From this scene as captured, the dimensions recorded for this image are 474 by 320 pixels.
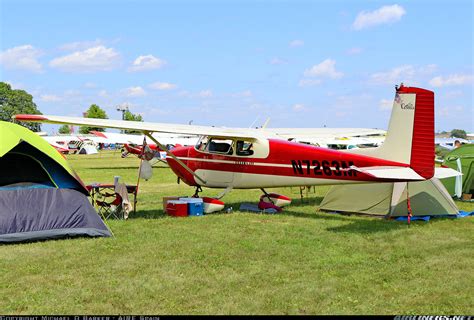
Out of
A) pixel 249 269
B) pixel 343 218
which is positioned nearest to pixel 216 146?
pixel 343 218

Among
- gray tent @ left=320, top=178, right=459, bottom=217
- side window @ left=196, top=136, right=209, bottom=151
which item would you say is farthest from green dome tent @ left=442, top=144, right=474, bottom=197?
side window @ left=196, top=136, right=209, bottom=151

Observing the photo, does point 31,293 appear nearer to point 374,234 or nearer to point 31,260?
point 31,260

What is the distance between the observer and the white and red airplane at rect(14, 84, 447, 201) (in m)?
9.35

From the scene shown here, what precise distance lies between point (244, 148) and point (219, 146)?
2.37ft

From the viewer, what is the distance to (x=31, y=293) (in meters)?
5.76

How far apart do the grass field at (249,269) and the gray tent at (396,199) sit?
1.47 ft

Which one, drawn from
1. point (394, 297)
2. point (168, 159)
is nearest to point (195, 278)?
point (394, 297)

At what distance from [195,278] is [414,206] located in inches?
237

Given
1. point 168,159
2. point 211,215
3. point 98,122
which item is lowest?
point 211,215

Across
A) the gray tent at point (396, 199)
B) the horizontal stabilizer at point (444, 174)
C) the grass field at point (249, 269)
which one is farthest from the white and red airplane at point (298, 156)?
the horizontal stabilizer at point (444, 174)

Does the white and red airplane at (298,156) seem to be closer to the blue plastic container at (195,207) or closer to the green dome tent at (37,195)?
the blue plastic container at (195,207)

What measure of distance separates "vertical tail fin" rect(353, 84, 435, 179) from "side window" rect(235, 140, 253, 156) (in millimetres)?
3524

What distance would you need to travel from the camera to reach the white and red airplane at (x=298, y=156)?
935 centimetres

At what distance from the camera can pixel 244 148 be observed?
477 inches
